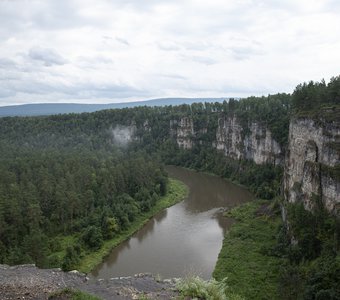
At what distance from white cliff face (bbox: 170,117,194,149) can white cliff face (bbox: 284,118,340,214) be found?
59559mm

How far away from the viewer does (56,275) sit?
60.9 feet

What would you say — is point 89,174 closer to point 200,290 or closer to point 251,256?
point 251,256

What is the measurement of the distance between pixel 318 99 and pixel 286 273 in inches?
1058

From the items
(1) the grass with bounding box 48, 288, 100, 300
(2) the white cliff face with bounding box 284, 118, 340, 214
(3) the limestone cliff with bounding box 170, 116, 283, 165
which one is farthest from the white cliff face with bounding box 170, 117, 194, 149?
(1) the grass with bounding box 48, 288, 100, 300

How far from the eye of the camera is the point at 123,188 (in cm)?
6100

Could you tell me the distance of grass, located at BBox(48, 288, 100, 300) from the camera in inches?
608

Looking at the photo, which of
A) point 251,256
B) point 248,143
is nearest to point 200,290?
point 251,256

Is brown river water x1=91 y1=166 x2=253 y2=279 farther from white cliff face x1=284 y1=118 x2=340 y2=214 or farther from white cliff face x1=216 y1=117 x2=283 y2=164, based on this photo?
white cliff face x1=216 y1=117 x2=283 y2=164

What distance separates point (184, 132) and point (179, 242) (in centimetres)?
6875

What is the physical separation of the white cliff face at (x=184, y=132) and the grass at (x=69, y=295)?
306 feet

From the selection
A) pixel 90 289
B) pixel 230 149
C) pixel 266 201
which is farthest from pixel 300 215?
pixel 230 149

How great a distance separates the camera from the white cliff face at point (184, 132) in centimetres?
10938

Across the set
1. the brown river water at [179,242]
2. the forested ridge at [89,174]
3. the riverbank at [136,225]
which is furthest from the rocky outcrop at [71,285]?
the riverbank at [136,225]

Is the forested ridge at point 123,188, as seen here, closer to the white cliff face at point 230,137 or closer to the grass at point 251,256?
the white cliff face at point 230,137
